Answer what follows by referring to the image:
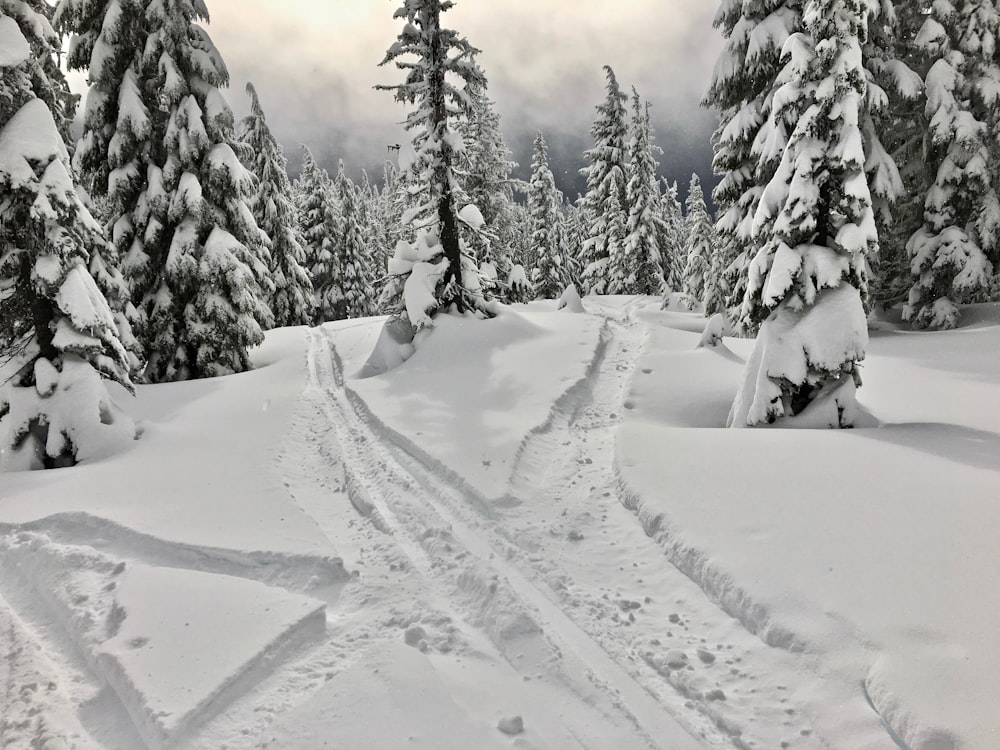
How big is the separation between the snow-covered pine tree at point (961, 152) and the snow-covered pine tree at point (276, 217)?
102 ft

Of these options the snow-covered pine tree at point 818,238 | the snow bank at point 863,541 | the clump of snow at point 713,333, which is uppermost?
the snow-covered pine tree at point 818,238

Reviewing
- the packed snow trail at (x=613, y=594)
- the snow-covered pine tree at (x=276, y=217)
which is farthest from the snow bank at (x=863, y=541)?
the snow-covered pine tree at (x=276, y=217)

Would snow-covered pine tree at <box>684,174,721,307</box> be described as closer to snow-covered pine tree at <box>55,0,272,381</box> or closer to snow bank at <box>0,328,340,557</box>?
snow-covered pine tree at <box>55,0,272,381</box>

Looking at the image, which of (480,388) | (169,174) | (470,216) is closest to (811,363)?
(480,388)

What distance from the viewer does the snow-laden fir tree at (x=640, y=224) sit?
4003cm

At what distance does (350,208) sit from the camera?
45688 millimetres

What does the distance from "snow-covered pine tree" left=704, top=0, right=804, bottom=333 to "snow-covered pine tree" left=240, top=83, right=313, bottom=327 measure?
2499cm

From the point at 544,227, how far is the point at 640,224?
7.74 m

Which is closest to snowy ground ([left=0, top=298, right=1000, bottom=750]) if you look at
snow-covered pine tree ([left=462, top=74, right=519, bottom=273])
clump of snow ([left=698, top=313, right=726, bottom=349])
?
clump of snow ([left=698, top=313, right=726, bottom=349])

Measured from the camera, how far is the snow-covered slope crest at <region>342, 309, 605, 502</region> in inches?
377

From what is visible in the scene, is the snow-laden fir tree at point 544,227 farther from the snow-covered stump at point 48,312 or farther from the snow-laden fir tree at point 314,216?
the snow-covered stump at point 48,312

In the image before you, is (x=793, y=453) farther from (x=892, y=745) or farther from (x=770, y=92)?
(x=770, y=92)

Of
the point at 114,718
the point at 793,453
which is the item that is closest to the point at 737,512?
the point at 793,453


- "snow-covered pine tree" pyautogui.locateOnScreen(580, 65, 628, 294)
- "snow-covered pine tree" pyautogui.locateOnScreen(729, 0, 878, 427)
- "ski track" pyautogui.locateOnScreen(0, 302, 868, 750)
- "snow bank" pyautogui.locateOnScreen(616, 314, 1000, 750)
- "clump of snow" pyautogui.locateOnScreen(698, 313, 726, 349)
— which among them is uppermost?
"snow-covered pine tree" pyautogui.locateOnScreen(580, 65, 628, 294)
